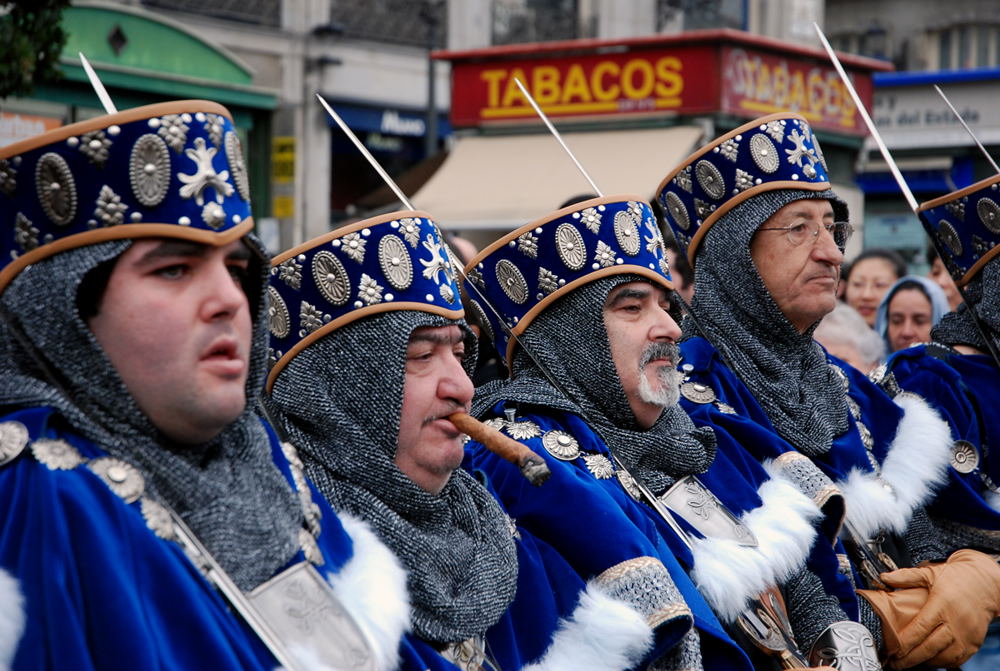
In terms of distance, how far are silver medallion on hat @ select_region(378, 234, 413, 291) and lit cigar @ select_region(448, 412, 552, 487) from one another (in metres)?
0.30

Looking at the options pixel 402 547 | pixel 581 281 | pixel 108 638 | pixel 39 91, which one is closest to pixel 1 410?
pixel 108 638

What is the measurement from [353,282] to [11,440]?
104 cm

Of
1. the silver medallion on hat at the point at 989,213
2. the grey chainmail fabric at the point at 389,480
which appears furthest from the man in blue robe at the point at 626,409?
the silver medallion on hat at the point at 989,213

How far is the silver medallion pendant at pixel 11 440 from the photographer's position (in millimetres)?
2236

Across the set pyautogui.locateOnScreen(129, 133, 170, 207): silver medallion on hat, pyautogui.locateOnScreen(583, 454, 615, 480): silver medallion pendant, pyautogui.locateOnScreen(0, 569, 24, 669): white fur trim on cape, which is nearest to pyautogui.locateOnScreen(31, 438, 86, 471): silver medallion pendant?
pyautogui.locateOnScreen(0, 569, 24, 669): white fur trim on cape

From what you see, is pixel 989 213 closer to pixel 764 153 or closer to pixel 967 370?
pixel 967 370

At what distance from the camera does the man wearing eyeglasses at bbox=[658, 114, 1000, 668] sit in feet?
14.4

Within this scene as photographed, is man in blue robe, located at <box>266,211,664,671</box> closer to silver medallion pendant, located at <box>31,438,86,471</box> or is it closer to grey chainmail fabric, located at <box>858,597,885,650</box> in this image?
silver medallion pendant, located at <box>31,438,86,471</box>

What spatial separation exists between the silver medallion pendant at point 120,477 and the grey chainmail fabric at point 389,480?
28.1 inches

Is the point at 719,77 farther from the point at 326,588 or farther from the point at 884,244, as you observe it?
the point at 326,588

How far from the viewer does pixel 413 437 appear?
3.07m

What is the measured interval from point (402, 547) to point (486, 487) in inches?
17.2

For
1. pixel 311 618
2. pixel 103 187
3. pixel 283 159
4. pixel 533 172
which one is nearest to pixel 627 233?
pixel 311 618

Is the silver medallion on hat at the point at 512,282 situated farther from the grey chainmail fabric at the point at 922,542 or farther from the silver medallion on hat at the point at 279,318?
the grey chainmail fabric at the point at 922,542
